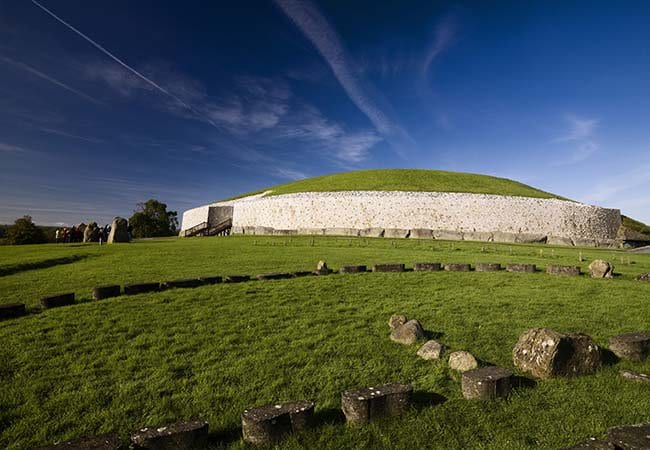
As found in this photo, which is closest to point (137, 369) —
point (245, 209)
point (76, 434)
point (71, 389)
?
point (71, 389)

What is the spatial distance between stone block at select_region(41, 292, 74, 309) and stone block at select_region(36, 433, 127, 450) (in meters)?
7.39

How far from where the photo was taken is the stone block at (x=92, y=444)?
3.22 m

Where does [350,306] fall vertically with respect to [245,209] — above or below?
below

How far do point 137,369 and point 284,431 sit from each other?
3093mm

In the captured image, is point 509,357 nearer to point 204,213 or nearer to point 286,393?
point 286,393

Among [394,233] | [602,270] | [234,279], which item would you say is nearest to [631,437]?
[234,279]

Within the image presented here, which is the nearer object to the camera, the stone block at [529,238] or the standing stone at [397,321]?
the standing stone at [397,321]

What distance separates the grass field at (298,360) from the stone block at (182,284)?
0.92 meters

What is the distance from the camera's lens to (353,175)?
215 ft

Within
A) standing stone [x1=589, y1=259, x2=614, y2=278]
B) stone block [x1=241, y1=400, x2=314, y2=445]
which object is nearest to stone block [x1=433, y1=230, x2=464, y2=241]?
standing stone [x1=589, y1=259, x2=614, y2=278]

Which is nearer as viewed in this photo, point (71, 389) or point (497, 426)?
point (497, 426)

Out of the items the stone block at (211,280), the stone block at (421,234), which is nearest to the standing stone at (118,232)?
the stone block at (211,280)

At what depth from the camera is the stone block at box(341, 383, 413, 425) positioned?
4102 millimetres

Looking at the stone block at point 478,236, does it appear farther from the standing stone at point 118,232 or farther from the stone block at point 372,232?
the standing stone at point 118,232
